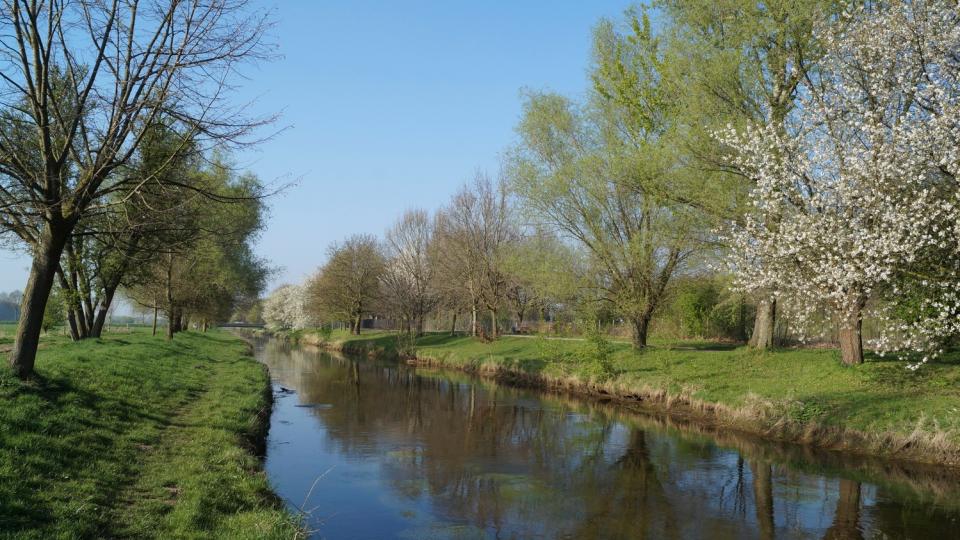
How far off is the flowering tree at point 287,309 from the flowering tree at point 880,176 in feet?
219

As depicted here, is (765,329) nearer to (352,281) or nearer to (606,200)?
(606,200)

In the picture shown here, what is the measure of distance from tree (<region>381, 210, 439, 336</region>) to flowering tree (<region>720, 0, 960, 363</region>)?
1426 inches

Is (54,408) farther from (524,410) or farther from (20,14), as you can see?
(524,410)

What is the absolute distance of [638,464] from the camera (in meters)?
14.7

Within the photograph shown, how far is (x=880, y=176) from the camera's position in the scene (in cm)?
1301

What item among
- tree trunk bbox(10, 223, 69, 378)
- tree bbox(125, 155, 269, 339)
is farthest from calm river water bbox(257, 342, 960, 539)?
tree bbox(125, 155, 269, 339)

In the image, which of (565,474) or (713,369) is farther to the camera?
(713,369)

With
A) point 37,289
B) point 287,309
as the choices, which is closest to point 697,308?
point 37,289

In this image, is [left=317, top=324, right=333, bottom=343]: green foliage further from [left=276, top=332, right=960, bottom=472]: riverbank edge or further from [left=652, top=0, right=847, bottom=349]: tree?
[left=652, top=0, right=847, bottom=349]: tree

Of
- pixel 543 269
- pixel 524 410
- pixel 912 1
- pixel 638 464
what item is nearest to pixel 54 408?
pixel 638 464

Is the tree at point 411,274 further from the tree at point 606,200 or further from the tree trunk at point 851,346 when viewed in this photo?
the tree trunk at point 851,346

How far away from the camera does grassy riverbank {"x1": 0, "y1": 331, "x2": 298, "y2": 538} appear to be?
749 centimetres

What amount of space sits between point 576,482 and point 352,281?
4957 centimetres

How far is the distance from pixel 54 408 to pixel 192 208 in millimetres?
8661
